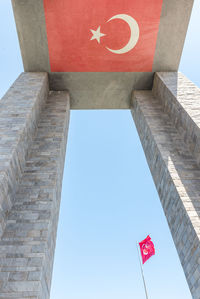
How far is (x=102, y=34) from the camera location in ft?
24.7

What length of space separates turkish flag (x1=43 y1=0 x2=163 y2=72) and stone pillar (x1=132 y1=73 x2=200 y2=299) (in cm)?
125

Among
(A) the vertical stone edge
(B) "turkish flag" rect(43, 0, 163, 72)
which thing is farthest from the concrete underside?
(A) the vertical stone edge

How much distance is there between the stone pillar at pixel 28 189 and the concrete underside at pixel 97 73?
1.18m

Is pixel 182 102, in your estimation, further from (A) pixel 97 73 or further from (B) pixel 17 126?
(B) pixel 17 126

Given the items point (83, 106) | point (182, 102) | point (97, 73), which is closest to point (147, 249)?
point (182, 102)

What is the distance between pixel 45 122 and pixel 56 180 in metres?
2.43

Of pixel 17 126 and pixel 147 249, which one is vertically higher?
pixel 17 126

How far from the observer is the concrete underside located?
23.5 feet

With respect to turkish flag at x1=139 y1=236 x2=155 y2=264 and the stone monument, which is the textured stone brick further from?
turkish flag at x1=139 y1=236 x2=155 y2=264

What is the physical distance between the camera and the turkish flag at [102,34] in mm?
7074

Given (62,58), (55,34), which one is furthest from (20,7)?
(62,58)

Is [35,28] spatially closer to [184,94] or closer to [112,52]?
[112,52]

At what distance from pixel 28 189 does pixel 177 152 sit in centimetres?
371

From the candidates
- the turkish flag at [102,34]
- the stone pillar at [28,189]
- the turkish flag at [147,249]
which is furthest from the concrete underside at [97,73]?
the turkish flag at [147,249]
